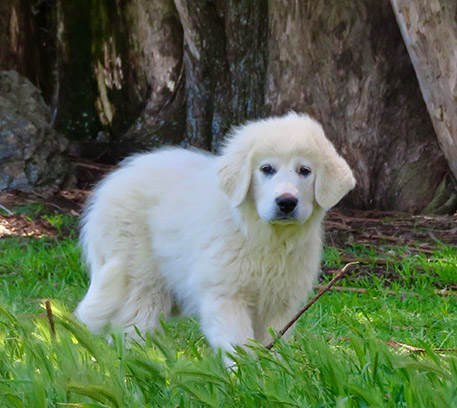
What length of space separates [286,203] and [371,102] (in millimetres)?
5521

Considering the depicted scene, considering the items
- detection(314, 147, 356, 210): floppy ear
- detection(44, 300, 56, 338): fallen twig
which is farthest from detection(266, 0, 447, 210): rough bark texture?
detection(44, 300, 56, 338): fallen twig

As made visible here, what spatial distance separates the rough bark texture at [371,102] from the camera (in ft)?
33.1

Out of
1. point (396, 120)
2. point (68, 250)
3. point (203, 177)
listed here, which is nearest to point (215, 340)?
point (203, 177)

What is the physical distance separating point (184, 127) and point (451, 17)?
4828 millimetres

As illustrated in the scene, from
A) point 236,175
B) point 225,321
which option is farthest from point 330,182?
point 225,321

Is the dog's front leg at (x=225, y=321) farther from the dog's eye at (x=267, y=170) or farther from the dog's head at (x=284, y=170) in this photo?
the dog's eye at (x=267, y=170)

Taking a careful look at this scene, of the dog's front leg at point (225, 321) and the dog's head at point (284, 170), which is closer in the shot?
the dog's front leg at point (225, 321)

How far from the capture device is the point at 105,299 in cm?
569

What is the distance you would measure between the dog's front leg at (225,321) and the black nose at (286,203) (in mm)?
606

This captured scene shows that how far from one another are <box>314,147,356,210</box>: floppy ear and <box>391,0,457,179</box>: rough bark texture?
3811mm

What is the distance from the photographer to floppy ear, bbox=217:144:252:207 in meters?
5.10

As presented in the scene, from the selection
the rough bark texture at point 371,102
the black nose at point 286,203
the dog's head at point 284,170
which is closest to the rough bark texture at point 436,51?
the rough bark texture at point 371,102

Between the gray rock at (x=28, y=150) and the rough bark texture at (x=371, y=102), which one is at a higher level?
the rough bark texture at (x=371, y=102)

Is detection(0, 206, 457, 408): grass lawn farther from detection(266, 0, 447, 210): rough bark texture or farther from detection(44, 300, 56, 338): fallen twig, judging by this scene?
detection(266, 0, 447, 210): rough bark texture
